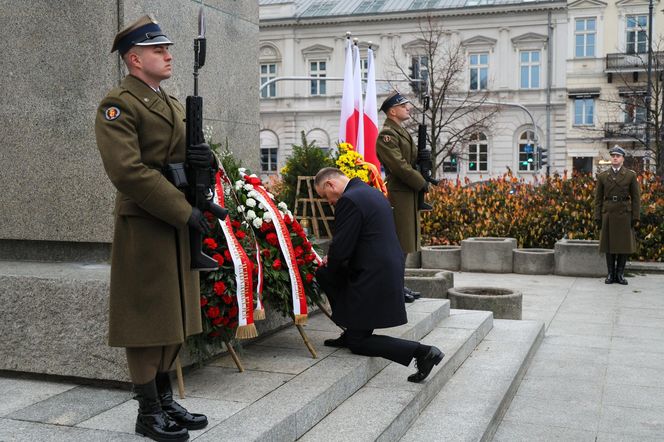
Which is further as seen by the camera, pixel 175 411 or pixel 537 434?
pixel 537 434

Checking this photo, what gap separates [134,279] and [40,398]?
1.46 m

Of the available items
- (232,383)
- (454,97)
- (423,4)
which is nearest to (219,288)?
(232,383)

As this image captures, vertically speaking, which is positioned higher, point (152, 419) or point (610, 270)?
point (152, 419)

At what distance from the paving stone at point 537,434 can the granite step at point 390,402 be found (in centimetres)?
58

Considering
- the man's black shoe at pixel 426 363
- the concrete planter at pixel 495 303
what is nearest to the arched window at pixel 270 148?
the concrete planter at pixel 495 303

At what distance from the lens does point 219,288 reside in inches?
203

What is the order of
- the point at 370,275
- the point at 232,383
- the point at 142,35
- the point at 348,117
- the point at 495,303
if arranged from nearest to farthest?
the point at 142,35
the point at 232,383
the point at 370,275
the point at 495,303
the point at 348,117

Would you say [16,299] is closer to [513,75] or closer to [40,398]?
[40,398]

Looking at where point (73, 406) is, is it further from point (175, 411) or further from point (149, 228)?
point (149, 228)

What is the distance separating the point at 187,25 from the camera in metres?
6.32

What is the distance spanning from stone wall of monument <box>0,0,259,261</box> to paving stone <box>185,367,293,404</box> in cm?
117

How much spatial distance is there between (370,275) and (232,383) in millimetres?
1235

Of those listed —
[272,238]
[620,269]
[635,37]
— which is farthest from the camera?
[635,37]

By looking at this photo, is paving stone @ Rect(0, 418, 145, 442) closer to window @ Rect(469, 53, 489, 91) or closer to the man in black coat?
the man in black coat
